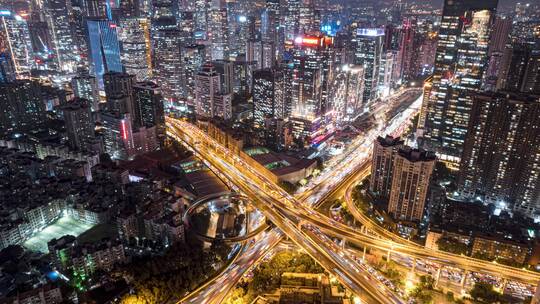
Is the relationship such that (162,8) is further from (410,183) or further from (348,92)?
(410,183)

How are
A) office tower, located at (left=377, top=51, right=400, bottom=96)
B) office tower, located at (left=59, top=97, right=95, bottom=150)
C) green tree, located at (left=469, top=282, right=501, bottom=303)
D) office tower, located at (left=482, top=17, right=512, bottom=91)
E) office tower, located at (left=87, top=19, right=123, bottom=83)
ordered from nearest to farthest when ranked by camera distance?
green tree, located at (left=469, top=282, right=501, bottom=303)
office tower, located at (left=59, top=97, right=95, bottom=150)
office tower, located at (left=482, top=17, right=512, bottom=91)
office tower, located at (left=87, top=19, right=123, bottom=83)
office tower, located at (left=377, top=51, right=400, bottom=96)

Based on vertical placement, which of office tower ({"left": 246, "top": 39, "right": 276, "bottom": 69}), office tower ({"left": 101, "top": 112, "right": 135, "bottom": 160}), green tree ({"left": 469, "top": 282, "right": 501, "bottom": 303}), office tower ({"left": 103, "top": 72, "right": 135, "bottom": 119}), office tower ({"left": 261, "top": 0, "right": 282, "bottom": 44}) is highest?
office tower ({"left": 261, "top": 0, "right": 282, "bottom": 44})

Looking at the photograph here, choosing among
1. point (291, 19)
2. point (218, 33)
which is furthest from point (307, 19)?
point (218, 33)

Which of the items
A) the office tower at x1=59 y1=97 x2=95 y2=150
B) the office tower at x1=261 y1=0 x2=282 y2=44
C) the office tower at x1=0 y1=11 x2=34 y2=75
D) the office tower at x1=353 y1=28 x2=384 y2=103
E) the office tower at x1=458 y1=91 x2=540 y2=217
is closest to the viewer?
the office tower at x1=458 y1=91 x2=540 y2=217

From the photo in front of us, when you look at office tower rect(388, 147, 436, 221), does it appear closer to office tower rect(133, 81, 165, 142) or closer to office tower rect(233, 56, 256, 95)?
office tower rect(133, 81, 165, 142)

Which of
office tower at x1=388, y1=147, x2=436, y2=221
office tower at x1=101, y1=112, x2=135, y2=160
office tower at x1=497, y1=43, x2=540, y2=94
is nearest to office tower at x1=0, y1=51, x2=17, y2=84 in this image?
office tower at x1=101, y1=112, x2=135, y2=160

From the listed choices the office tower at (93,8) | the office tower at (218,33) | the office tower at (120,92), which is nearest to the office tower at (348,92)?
the office tower at (120,92)

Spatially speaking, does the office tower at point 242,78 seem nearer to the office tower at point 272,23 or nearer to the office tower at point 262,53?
the office tower at point 262,53
